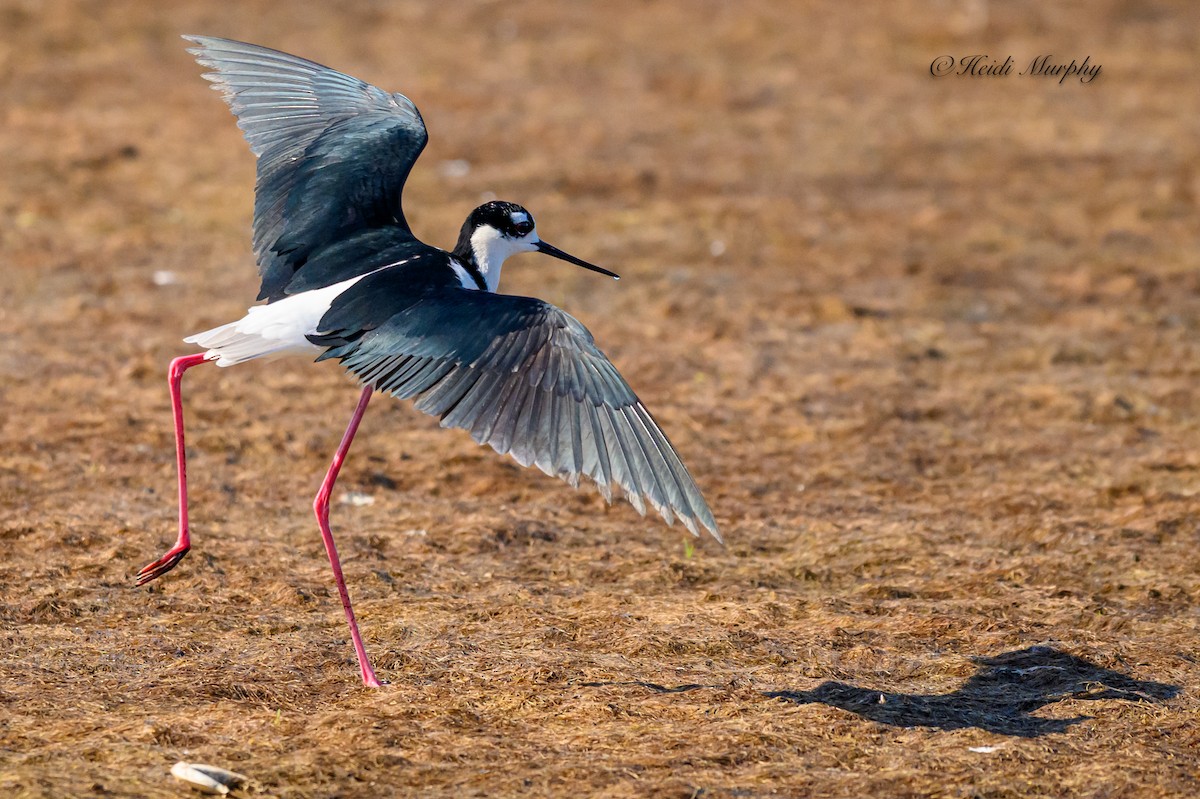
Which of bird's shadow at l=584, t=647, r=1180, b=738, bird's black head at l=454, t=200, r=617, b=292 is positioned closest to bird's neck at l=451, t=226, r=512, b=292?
bird's black head at l=454, t=200, r=617, b=292

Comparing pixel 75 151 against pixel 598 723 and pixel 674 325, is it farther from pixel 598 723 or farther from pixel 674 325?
pixel 598 723

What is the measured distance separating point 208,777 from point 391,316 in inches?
65.5

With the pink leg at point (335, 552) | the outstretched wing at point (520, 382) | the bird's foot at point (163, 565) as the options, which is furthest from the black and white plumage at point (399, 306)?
the bird's foot at point (163, 565)

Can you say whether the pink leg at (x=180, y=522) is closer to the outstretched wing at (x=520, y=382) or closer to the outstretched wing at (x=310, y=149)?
the outstretched wing at (x=310, y=149)

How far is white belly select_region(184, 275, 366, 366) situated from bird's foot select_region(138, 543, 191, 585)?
0.69m

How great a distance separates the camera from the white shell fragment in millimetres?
3988

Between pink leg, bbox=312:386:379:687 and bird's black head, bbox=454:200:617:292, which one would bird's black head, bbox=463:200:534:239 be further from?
pink leg, bbox=312:386:379:687

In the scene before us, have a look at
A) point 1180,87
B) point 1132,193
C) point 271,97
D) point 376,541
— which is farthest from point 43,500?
point 1180,87

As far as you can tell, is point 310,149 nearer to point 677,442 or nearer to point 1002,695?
point 677,442

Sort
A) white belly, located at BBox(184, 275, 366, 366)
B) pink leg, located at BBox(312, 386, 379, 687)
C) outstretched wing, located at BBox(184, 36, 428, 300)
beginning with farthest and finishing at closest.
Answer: outstretched wing, located at BBox(184, 36, 428, 300)
white belly, located at BBox(184, 275, 366, 366)
pink leg, located at BBox(312, 386, 379, 687)

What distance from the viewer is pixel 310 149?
5.97 metres

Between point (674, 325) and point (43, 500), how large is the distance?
153 inches

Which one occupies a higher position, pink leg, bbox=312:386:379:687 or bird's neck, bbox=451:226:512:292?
bird's neck, bbox=451:226:512:292

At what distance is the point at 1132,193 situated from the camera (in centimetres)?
1136
